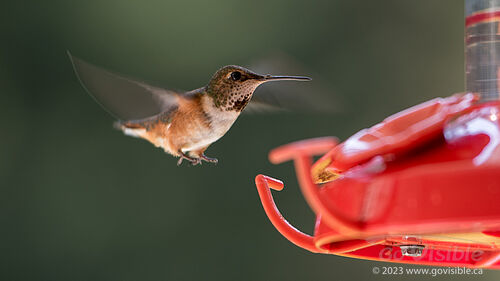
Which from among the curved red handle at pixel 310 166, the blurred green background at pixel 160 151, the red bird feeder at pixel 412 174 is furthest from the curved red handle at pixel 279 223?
the blurred green background at pixel 160 151

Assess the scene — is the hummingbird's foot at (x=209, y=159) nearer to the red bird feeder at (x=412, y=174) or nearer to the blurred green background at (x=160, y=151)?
the red bird feeder at (x=412, y=174)

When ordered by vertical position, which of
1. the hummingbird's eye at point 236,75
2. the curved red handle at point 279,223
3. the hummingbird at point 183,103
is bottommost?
the curved red handle at point 279,223

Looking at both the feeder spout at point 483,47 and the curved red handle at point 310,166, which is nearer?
the curved red handle at point 310,166

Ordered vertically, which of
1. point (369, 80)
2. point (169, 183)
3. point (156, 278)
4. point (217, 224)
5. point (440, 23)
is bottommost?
point (156, 278)

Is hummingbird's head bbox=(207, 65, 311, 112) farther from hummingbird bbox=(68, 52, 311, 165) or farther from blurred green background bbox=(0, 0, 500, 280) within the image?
blurred green background bbox=(0, 0, 500, 280)

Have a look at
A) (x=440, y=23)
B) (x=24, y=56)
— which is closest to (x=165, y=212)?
(x=24, y=56)

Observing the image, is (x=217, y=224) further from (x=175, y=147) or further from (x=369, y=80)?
(x=175, y=147)

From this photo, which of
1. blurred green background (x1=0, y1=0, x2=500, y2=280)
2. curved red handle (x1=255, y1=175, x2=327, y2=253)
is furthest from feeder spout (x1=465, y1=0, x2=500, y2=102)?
blurred green background (x1=0, y1=0, x2=500, y2=280)
